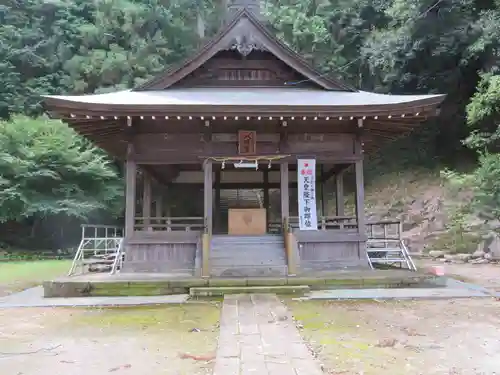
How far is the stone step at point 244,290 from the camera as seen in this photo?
7.04 meters

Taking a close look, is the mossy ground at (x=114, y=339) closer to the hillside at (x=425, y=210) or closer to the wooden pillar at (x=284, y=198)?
the wooden pillar at (x=284, y=198)

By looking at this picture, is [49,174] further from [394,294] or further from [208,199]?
[394,294]

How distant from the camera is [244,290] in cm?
717

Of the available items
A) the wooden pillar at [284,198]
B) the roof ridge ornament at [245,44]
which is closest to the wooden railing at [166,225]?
the wooden pillar at [284,198]

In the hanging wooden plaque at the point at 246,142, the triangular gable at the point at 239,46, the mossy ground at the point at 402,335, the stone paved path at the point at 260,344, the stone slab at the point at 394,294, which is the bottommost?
the mossy ground at the point at 402,335

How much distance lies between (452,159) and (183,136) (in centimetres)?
1775

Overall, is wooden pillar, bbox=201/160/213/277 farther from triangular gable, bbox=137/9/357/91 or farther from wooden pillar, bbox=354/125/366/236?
wooden pillar, bbox=354/125/366/236

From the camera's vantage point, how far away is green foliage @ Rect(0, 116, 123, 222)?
17969mm

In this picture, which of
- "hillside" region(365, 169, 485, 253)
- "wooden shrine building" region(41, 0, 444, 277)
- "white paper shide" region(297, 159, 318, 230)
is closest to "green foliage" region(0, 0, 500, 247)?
"hillside" region(365, 169, 485, 253)

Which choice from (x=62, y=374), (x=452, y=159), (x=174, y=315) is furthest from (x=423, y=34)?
(x=62, y=374)

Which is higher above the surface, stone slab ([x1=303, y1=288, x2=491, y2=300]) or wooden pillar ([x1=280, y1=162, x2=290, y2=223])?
wooden pillar ([x1=280, y1=162, x2=290, y2=223])

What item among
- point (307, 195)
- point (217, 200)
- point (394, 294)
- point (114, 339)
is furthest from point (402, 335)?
point (217, 200)

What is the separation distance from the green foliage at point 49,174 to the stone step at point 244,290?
1311cm

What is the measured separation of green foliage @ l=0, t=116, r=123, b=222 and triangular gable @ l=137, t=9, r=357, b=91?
10.3 meters
